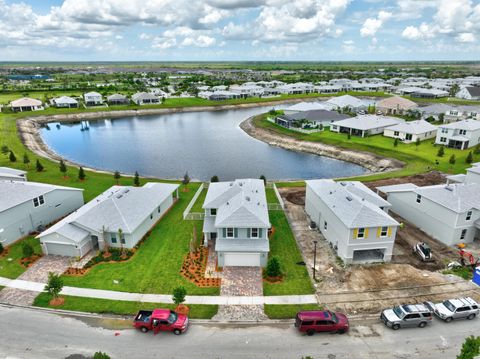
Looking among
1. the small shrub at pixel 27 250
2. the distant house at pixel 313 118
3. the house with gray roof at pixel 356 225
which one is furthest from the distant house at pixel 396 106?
the small shrub at pixel 27 250

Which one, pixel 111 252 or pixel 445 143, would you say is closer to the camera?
pixel 111 252

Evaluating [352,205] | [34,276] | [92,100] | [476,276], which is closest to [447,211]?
[476,276]

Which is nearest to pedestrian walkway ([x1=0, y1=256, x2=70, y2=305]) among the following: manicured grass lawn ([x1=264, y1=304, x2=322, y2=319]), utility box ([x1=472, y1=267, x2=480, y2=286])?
manicured grass lawn ([x1=264, y1=304, x2=322, y2=319])

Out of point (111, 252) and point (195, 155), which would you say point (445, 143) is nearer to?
point (195, 155)

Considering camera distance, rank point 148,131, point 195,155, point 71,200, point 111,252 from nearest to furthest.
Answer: point 111,252 → point 71,200 → point 195,155 → point 148,131

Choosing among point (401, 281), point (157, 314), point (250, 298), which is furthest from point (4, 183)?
point (401, 281)

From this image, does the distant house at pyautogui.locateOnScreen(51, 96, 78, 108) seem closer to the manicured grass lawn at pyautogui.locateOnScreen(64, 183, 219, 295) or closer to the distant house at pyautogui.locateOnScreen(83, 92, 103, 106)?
the distant house at pyautogui.locateOnScreen(83, 92, 103, 106)

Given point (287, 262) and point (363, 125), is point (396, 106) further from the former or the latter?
point (287, 262)
